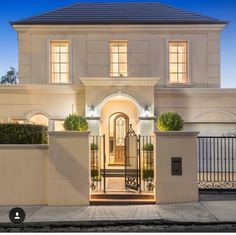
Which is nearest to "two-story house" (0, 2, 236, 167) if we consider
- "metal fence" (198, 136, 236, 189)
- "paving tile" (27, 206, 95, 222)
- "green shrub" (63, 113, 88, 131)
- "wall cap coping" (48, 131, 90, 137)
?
"metal fence" (198, 136, 236, 189)

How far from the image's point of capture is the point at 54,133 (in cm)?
1123

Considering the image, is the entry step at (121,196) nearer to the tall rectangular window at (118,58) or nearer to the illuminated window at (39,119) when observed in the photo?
the illuminated window at (39,119)

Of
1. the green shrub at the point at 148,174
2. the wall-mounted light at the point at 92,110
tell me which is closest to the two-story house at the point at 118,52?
the wall-mounted light at the point at 92,110

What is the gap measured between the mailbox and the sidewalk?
1047 mm

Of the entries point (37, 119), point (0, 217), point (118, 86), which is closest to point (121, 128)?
point (118, 86)

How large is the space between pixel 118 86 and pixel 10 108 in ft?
18.8

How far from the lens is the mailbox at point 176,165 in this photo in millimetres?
11344

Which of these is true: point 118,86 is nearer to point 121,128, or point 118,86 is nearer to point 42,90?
point 121,128

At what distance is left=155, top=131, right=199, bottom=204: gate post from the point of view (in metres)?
11.3

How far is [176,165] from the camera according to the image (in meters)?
11.4

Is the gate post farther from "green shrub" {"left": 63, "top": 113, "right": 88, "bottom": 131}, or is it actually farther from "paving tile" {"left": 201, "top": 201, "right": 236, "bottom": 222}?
"green shrub" {"left": 63, "top": 113, "right": 88, "bottom": 131}

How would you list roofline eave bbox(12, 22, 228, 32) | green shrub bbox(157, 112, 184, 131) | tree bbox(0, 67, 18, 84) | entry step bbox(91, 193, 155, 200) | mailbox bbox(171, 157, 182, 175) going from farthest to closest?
1. tree bbox(0, 67, 18, 84)
2. roofline eave bbox(12, 22, 228, 32)
3. green shrub bbox(157, 112, 184, 131)
4. entry step bbox(91, 193, 155, 200)
5. mailbox bbox(171, 157, 182, 175)

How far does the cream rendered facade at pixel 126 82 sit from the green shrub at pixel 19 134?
201 inches

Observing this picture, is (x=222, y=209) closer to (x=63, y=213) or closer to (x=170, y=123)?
(x=170, y=123)
